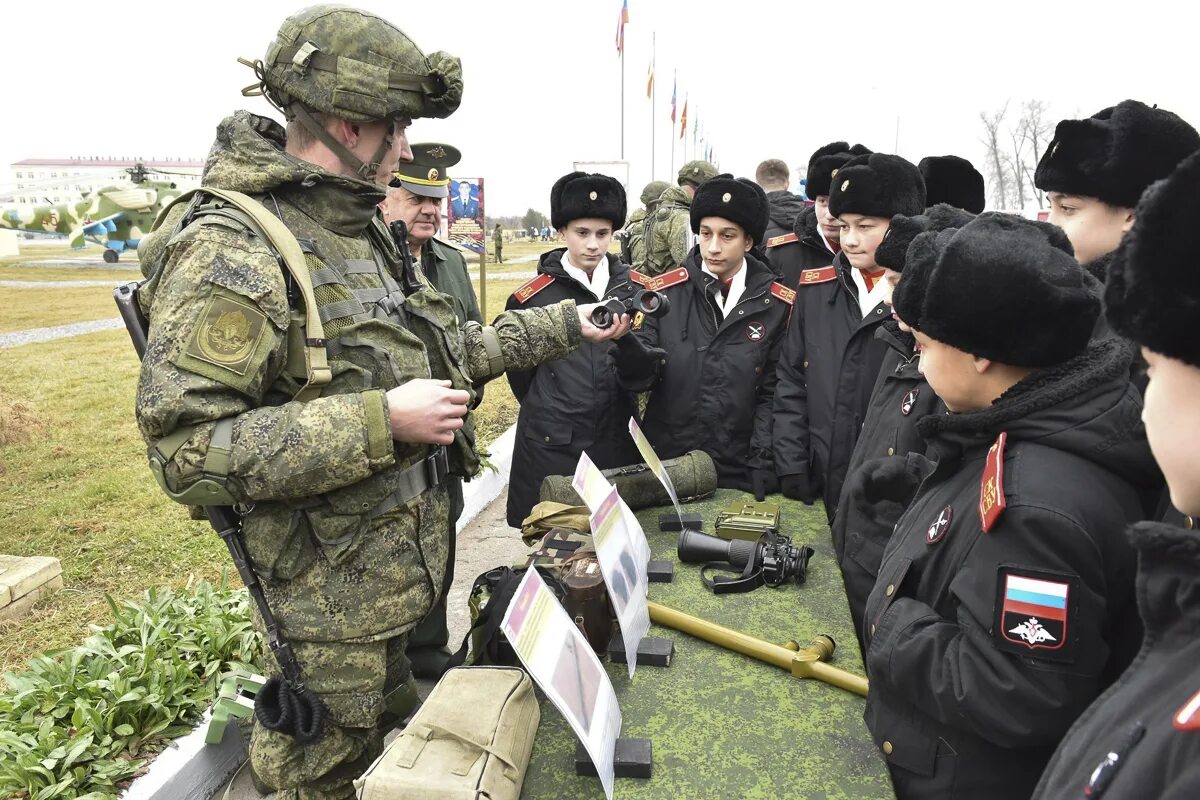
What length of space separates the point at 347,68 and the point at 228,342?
753mm

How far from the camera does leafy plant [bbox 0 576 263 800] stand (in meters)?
2.48

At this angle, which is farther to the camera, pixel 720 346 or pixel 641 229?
pixel 641 229

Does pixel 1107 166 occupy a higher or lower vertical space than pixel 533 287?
higher

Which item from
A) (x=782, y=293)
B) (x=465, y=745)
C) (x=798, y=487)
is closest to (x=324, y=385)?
(x=465, y=745)

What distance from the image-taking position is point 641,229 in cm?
877

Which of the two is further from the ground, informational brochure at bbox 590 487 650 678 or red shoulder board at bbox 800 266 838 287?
red shoulder board at bbox 800 266 838 287

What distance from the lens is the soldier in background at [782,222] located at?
15.5ft

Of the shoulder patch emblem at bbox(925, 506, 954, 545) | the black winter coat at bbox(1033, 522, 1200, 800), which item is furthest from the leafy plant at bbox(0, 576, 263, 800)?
the black winter coat at bbox(1033, 522, 1200, 800)

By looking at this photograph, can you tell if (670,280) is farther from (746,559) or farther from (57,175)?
(57,175)

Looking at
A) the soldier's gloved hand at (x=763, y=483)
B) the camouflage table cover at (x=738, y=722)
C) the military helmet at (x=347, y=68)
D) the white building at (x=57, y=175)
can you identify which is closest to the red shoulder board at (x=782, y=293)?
the soldier's gloved hand at (x=763, y=483)

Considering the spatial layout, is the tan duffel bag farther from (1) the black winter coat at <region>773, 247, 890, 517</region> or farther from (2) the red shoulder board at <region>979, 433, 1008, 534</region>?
(1) the black winter coat at <region>773, 247, 890, 517</region>

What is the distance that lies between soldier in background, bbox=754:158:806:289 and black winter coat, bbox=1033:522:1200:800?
281 centimetres

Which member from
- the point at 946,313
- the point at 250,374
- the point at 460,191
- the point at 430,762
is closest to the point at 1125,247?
the point at 946,313

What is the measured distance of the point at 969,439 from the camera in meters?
1.55
